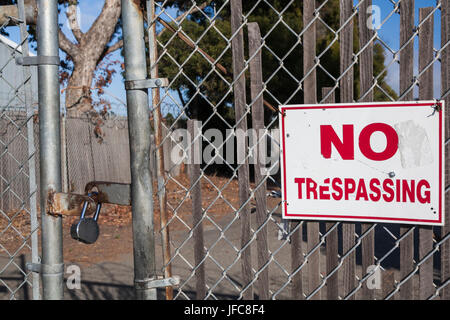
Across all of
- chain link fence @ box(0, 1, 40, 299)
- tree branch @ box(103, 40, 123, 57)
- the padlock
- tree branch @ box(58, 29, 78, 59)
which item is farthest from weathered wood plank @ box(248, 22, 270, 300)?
tree branch @ box(103, 40, 123, 57)

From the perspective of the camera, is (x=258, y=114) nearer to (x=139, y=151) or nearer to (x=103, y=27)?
(x=139, y=151)

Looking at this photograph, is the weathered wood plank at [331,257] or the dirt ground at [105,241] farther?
the dirt ground at [105,241]

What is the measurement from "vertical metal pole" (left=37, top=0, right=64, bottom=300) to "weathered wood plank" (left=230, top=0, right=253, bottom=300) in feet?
2.11

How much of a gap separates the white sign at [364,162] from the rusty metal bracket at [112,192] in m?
0.55

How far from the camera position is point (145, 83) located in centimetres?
150

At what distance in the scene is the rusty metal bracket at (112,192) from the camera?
5.11ft

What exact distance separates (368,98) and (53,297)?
1334mm

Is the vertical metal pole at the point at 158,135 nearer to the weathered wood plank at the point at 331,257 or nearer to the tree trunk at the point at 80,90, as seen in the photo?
the weathered wood plank at the point at 331,257

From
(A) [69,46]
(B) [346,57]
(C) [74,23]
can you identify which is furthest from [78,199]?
(C) [74,23]

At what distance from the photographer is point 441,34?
148 centimetres

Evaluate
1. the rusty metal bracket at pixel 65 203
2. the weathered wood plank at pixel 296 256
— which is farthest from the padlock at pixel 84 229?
the weathered wood plank at pixel 296 256

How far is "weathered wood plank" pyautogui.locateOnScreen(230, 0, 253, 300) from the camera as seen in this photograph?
159 centimetres
